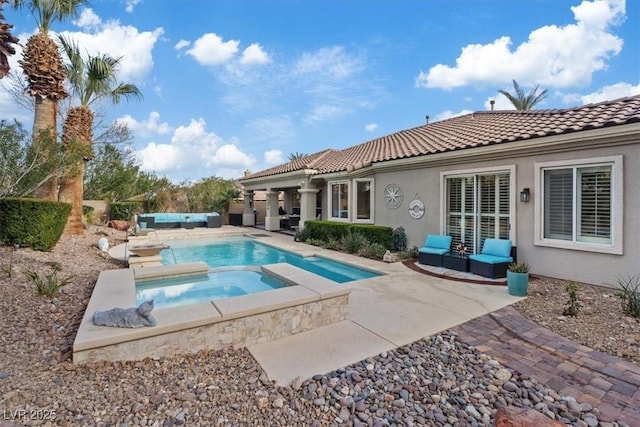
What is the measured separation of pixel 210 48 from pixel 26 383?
1649cm

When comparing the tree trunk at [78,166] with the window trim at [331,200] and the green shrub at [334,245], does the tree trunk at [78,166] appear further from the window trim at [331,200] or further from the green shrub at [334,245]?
the window trim at [331,200]

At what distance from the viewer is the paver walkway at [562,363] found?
12.0 ft

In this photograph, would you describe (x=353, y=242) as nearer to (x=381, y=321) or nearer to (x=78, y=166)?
(x=381, y=321)

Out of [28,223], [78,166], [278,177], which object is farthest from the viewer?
[278,177]

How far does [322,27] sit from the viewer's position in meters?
14.7

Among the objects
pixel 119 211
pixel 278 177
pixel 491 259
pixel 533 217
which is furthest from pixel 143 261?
pixel 119 211

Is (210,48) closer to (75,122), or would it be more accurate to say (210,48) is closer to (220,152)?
(75,122)

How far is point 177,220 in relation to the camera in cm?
2442

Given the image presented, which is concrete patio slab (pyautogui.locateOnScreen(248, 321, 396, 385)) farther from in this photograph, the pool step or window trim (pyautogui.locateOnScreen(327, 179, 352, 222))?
window trim (pyautogui.locateOnScreen(327, 179, 352, 222))

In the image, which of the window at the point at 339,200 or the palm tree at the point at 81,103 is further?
the window at the point at 339,200

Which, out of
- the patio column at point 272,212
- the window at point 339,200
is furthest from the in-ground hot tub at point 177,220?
the window at point 339,200

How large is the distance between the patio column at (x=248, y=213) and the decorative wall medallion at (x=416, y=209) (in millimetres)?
17810

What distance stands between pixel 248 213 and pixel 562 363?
25384 mm

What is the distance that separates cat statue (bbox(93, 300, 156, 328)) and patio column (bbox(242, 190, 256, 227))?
917 inches
